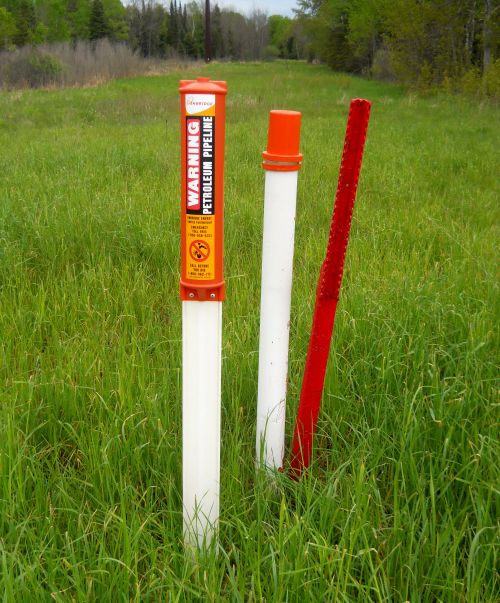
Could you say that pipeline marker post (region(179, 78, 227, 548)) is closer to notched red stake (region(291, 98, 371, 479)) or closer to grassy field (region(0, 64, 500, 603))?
grassy field (region(0, 64, 500, 603))

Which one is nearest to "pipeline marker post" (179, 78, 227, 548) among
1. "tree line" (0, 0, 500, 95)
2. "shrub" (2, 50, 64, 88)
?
"tree line" (0, 0, 500, 95)

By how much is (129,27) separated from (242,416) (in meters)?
69.1

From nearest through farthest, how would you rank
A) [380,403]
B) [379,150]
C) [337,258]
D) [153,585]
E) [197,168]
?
[197,168]
[153,585]
[337,258]
[380,403]
[379,150]

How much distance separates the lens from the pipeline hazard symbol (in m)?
1.28

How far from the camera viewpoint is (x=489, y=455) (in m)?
1.61

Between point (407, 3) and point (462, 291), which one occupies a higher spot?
point (407, 3)

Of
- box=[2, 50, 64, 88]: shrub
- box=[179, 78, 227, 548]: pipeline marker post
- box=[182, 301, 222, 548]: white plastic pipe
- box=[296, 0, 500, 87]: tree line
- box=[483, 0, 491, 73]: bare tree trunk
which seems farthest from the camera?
box=[2, 50, 64, 88]: shrub

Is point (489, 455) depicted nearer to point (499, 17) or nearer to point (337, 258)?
point (337, 258)

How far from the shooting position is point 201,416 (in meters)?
1.37

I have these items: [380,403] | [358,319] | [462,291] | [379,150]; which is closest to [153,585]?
[380,403]

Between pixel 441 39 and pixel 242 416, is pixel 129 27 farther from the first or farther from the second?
pixel 242 416

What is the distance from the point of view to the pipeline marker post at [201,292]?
1.21 m

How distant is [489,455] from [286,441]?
62cm

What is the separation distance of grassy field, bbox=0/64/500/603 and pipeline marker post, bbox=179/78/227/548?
0.40 feet
